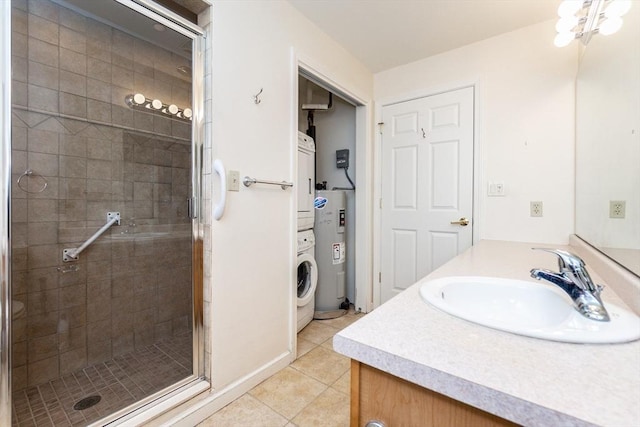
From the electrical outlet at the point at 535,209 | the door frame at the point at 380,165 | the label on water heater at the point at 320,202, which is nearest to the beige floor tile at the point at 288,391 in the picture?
the door frame at the point at 380,165

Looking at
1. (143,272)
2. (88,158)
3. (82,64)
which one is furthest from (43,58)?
(143,272)

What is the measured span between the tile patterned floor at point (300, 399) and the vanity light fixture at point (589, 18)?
6.92ft

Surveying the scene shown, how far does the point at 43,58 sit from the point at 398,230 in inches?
104

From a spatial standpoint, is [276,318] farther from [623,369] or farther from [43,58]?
[43,58]

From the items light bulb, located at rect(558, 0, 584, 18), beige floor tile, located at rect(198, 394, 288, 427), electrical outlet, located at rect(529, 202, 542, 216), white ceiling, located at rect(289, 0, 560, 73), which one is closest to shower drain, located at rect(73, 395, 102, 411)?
beige floor tile, located at rect(198, 394, 288, 427)

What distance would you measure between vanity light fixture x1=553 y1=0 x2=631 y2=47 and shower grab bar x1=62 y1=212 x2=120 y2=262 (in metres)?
2.71

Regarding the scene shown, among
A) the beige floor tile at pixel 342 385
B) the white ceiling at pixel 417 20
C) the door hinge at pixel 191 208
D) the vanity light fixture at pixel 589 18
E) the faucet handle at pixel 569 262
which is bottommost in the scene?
the beige floor tile at pixel 342 385

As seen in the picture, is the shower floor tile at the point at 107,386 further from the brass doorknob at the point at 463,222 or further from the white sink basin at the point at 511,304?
the brass doorknob at the point at 463,222

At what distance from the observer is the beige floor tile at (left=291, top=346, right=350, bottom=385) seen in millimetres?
1735

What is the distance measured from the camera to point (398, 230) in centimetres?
264

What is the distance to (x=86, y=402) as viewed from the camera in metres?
1.42

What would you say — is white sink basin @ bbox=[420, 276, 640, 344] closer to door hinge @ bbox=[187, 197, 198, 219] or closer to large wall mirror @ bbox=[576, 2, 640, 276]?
large wall mirror @ bbox=[576, 2, 640, 276]

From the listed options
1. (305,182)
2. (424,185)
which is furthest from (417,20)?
(305,182)

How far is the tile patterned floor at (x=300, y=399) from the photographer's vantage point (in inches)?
53.8
